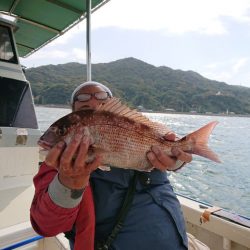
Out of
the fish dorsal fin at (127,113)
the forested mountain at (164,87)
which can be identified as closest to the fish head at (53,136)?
the fish dorsal fin at (127,113)

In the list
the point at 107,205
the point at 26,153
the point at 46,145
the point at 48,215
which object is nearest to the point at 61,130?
the point at 46,145

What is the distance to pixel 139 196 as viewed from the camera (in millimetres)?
2146

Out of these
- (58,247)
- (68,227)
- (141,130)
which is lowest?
(58,247)

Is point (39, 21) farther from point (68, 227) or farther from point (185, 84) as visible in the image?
point (185, 84)

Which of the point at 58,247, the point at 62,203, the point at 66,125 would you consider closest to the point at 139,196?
the point at 62,203

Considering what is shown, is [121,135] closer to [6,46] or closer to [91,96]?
[91,96]

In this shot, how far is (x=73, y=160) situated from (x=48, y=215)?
1.39ft

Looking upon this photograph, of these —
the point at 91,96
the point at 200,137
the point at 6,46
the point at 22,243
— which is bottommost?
the point at 22,243

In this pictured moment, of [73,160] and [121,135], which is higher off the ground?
[121,135]

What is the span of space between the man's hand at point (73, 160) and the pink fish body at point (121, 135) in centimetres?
6

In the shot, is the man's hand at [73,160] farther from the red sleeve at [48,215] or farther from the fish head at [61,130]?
the red sleeve at [48,215]

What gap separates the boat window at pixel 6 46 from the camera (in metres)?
5.39

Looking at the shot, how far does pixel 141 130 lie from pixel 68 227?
0.78 meters

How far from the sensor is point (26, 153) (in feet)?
14.3
